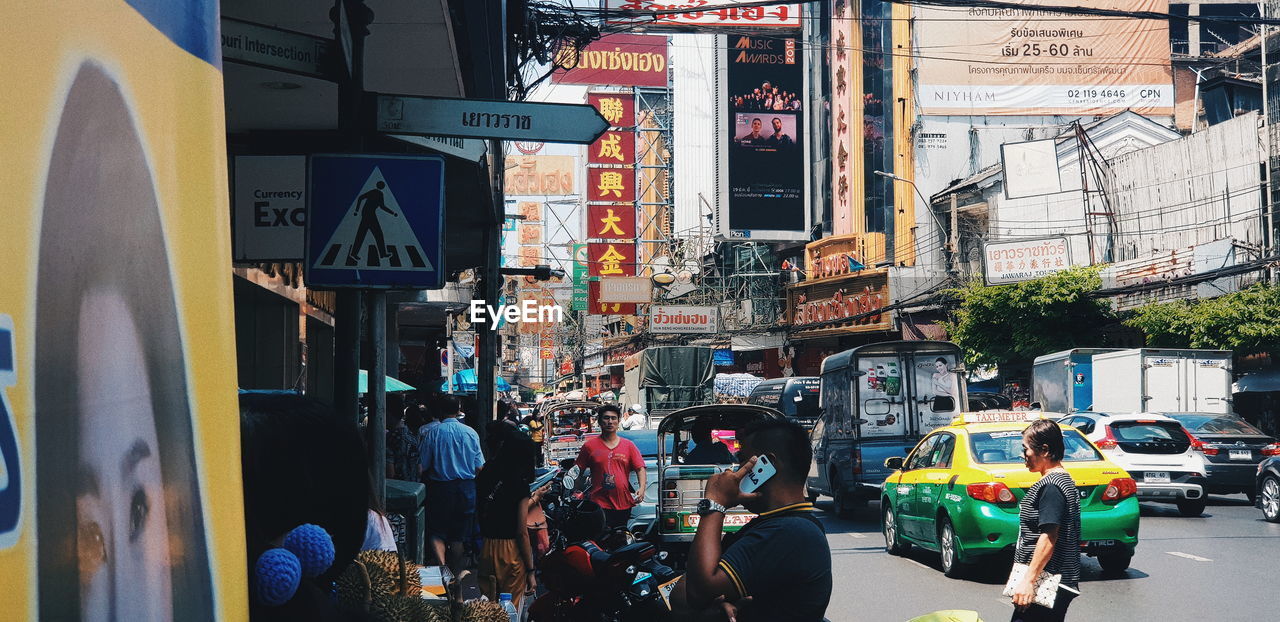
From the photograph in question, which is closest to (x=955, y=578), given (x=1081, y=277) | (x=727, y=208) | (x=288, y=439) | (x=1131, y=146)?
(x=288, y=439)

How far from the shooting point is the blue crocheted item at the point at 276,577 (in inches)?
75.0

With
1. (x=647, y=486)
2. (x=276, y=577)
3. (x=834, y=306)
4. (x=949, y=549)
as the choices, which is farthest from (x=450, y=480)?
(x=834, y=306)

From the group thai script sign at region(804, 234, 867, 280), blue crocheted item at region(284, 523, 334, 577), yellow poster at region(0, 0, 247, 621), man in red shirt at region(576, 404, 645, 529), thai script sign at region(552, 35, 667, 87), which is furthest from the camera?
thai script sign at region(552, 35, 667, 87)

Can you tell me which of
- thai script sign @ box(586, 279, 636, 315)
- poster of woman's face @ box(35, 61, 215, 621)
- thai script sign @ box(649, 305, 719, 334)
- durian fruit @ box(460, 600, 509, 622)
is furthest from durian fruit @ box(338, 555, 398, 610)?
thai script sign @ box(649, 305, 719, 334)

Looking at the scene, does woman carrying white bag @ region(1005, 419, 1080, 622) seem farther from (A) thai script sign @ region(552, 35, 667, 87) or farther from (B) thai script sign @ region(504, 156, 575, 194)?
(B) thai script sign @ region(504, 156, 575, 194)

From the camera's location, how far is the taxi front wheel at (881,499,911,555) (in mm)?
13881

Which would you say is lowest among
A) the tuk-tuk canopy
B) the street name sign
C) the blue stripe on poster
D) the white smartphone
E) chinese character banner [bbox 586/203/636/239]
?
the tuk-tuk canopy

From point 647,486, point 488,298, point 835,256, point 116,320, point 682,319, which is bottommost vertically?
point 647,486

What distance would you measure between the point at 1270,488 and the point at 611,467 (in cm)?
1055

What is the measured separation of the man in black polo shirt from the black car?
1508 centimetres

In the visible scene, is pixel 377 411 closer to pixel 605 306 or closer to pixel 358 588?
pixel 358 588

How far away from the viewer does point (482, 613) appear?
3566 millimetres

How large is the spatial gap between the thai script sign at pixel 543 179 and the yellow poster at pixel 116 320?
8335 cm

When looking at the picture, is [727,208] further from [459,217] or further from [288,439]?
[288,439]
